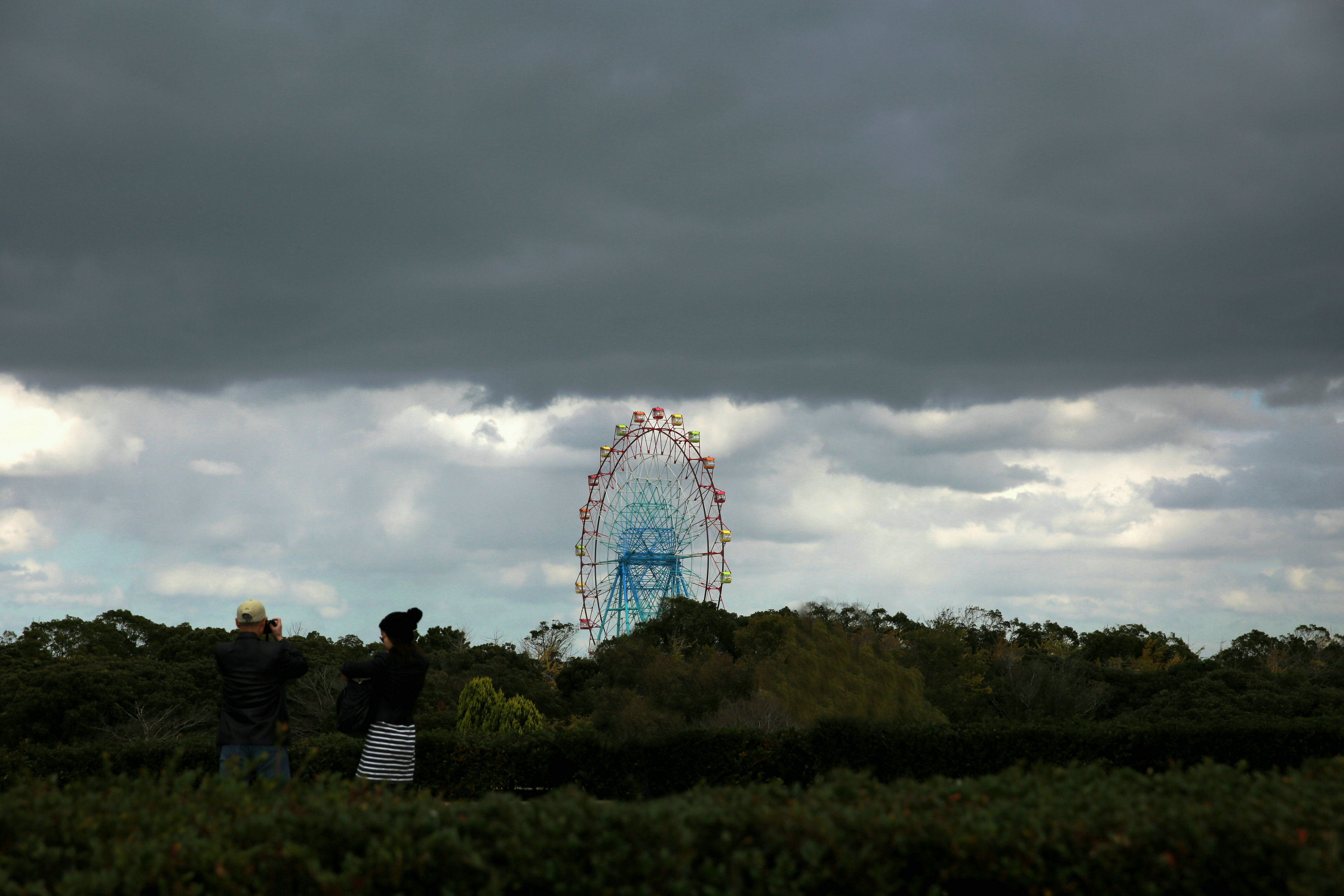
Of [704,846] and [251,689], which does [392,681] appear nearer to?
[251,689]

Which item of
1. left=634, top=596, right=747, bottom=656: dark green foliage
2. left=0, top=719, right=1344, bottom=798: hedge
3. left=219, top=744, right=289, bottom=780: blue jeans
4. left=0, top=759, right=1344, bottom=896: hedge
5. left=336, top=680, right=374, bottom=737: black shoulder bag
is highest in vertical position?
left=634, top=596, right=747, bottom=656: dark green foliage

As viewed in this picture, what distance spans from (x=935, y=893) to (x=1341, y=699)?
28797 millimetres

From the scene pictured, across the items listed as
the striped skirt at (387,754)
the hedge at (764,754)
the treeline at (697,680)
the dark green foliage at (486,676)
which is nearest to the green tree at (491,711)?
the treeline at (697,680)

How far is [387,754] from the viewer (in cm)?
657

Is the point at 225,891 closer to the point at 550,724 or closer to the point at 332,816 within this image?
the point at 332,816

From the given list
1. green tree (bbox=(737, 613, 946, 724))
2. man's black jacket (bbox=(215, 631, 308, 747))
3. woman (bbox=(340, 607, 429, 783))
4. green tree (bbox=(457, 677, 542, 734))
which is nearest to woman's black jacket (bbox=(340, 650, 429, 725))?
woman (bbox=(340, 607, 429, 783))

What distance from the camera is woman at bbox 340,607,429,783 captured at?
258 inches

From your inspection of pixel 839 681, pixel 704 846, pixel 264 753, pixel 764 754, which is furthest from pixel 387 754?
pixel 839 681

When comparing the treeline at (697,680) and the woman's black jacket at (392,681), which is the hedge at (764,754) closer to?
the treeline at (697,680)

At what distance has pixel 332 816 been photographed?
4.20 metres

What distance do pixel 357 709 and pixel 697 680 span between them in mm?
18363

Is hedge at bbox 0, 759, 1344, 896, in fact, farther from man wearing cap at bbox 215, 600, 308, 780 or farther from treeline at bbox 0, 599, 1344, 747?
treeline at bbox 0, 599, 1344, 747

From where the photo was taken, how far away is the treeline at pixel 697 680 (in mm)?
22203

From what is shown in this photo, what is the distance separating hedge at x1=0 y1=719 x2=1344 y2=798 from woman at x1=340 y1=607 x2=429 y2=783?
218 inches
